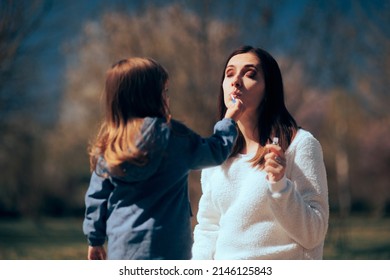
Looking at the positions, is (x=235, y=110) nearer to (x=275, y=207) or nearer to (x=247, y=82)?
(x=247, y=82)

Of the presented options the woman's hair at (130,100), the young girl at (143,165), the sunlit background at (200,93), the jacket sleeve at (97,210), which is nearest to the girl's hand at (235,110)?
the young girl at (143,165)

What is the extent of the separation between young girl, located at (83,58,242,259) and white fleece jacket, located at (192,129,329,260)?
100mm

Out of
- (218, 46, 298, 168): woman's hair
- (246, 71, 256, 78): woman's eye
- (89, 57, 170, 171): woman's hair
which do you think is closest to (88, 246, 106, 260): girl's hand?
(89, 57, 170, 171): woman's hair

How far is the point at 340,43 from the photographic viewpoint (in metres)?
5.71

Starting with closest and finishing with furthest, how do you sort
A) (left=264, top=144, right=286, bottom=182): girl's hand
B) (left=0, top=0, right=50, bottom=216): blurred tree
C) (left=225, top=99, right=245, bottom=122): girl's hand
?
(left=264, top=144, right=286, bottom=182): girl's hand < (left=225, top=99, right=245, bottom=122): girl's hand < (left=0, top=0, right=50, bottom=216): blurred tree

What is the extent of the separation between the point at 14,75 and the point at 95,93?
7.41ft

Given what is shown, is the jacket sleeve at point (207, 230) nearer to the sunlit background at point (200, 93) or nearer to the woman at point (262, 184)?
the woman at point (262, 184)

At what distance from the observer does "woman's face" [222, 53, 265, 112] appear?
141 cm

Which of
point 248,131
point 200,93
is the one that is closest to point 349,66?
point 200,93

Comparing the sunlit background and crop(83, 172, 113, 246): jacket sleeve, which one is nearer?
crop(83, 172, 113, 246): jacket sleeve

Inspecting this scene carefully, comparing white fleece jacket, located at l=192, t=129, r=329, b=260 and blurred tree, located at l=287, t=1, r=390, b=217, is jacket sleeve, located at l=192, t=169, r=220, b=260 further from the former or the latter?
blurred tree, located at l=287, t=1, r=390, b=217

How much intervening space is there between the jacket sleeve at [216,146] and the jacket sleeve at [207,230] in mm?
154

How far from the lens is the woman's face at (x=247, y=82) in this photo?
4.62ft

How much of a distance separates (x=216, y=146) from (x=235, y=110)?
0.11m
